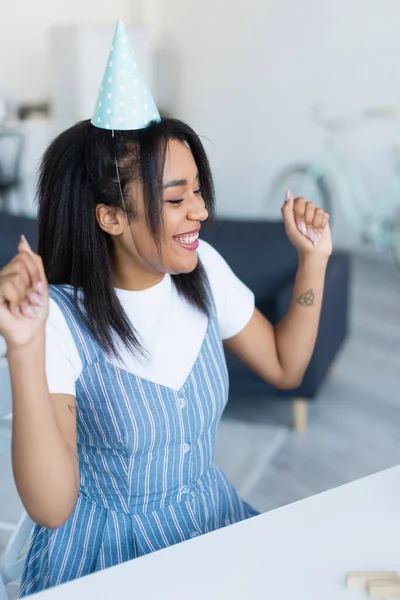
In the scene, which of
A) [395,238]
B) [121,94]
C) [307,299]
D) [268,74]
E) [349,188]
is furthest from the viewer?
[268,74]

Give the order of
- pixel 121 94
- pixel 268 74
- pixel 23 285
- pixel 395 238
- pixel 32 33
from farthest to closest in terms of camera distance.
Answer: pixel 32 33, pixel 268 74, pixel 395 238, pixel 121 94, pixel 23 285

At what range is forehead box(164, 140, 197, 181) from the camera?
1038 millimetres

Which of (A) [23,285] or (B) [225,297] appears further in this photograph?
(B) [225,297]

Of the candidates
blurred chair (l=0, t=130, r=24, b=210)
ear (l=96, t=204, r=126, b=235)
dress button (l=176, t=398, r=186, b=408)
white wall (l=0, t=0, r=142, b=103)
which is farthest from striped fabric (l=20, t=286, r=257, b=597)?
white wall (l=0, t=0, r=142, b=103)

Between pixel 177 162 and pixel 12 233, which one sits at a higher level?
pixel 177 162

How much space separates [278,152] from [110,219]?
4916 millimetres

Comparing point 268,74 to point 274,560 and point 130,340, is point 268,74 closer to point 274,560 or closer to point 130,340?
point 130,340

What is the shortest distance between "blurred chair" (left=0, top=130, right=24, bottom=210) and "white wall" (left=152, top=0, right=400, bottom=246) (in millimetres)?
1427

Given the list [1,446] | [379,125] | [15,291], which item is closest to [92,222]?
[15,291]

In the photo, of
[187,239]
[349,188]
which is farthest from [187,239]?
[349,188]

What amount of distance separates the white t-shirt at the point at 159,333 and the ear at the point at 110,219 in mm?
107

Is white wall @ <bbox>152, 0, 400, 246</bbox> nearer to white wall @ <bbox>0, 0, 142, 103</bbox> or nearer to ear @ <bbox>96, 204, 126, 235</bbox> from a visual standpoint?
white wall @ <bbox>0, 0, 142, 103</bbox>

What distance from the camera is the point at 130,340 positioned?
1.09 meters

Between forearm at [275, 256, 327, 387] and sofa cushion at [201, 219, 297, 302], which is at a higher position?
forearm at [275, 256, 327, 387]
